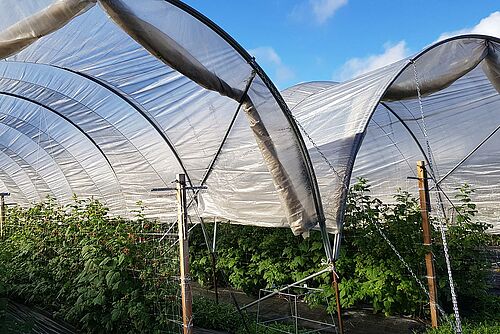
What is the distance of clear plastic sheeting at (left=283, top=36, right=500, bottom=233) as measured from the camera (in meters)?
4.60

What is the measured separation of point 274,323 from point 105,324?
203cm

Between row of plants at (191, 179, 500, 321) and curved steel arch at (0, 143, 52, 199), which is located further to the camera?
curved steel arch at (0, 143, 52, 199)

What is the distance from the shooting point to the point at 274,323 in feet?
17.4

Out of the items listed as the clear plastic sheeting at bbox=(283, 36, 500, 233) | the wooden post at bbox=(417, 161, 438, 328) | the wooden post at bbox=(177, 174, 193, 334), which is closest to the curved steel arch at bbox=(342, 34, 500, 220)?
the clear plastic sheeting at bbox=(283, 36, 500, 233)

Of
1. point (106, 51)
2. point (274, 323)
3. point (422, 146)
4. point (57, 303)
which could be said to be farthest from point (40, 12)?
point (422, 146)

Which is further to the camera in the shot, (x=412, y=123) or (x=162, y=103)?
(x=412, y=123)

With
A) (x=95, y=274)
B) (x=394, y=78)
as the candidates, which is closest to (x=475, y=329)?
(x=394, y=78)

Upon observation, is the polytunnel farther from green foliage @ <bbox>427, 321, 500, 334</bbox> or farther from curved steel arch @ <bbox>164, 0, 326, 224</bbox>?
green foliage @ <bbox>427, 321, 500, 334</bbox>

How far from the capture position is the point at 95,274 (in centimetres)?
423

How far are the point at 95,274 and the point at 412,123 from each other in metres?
5.65

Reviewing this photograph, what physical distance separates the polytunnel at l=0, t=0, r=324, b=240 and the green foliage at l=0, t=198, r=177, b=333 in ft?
3.21

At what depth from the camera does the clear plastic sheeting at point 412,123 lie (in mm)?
4602

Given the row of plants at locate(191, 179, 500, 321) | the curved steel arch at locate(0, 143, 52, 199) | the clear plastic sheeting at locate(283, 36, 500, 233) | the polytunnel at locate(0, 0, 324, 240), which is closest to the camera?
the polytunnel at locate(0, 0, 324, 240)

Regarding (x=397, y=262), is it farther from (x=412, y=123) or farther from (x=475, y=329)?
(x=412, y=123)
